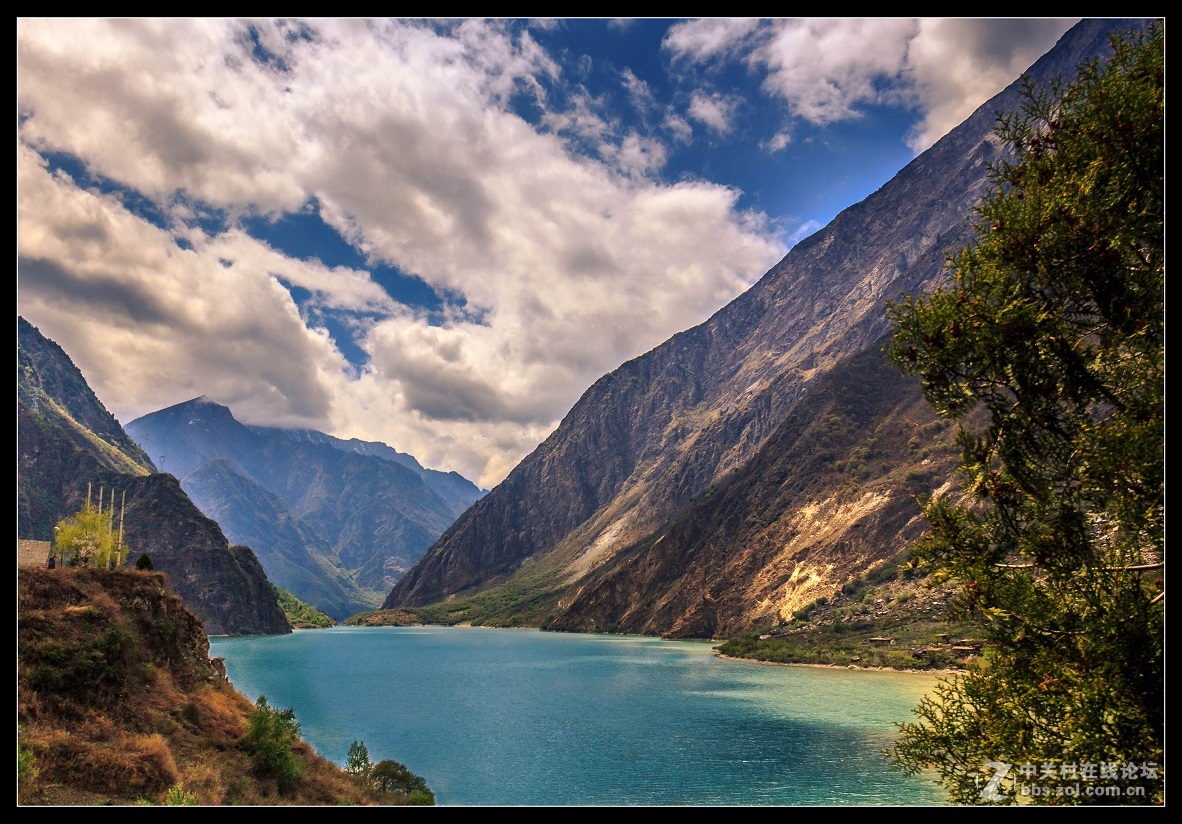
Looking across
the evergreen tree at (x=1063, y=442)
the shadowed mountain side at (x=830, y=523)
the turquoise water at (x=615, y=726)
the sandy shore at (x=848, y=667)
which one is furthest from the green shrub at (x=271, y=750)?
the shadowed mountain side at (x=830, y=523)

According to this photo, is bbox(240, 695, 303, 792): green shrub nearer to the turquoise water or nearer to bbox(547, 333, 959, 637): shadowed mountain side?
the turquoise water

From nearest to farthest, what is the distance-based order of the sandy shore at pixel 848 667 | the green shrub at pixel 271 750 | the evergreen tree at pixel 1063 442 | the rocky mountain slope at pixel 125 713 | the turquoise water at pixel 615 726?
the evergreen tree at pixel 1063 442 → the rocky mountain slope at pixel 125 713 → the green shrub at pixel 271 750 → the turquoise water at pixel 615 726 → the sandy shore at pixel 848 667

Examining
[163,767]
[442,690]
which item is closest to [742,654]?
[442,690]

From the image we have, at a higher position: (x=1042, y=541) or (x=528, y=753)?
(x=1042, y=541)

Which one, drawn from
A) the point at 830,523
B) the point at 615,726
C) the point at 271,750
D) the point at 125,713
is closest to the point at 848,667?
the point at 615,726

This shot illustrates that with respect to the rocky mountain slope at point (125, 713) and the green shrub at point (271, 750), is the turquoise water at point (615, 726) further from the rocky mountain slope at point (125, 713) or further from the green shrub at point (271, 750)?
the rocky mountain slope at point (125, 713)
